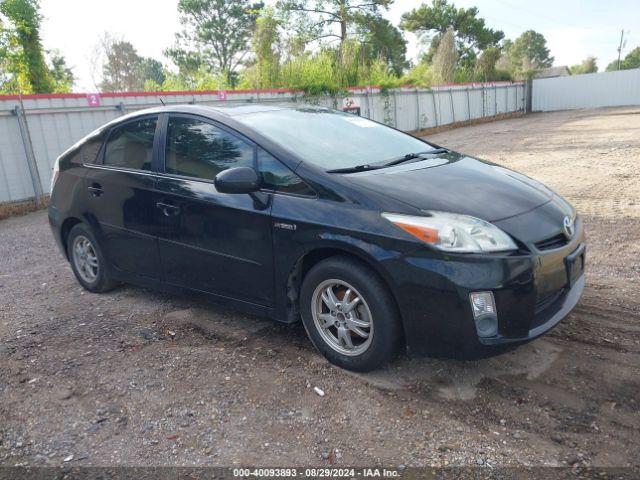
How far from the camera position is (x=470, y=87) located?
2938 cm

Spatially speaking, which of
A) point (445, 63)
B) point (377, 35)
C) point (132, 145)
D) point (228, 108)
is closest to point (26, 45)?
point (132, 145)

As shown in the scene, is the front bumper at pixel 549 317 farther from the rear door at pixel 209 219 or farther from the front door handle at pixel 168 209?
the front door handle at pixel 168 209

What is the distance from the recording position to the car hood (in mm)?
3102

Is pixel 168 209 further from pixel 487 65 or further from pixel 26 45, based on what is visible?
pixel 487 65

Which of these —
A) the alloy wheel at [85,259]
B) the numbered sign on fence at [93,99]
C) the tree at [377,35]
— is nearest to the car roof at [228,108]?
the alloy wheel at [85,259]

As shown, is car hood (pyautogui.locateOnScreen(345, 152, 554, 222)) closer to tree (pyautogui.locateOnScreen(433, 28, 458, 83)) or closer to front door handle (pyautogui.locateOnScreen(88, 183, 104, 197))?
front door handle (pyautogui.locateOnScreen(88, 183, 104, 197))

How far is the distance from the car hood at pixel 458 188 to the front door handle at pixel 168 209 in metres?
1.41

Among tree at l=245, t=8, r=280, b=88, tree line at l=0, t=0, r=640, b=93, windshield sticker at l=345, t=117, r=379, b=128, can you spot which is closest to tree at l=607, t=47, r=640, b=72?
tree line at l=0, t=0, r=640, b=93

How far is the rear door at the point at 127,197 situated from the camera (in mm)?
4262

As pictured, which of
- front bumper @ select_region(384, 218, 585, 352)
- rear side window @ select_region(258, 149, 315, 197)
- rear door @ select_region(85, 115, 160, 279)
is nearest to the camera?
front bumper @ select_region(384, 218, 585, 352)

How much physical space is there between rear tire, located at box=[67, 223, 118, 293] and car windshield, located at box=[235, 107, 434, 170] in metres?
2.00

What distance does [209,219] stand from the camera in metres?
3.78

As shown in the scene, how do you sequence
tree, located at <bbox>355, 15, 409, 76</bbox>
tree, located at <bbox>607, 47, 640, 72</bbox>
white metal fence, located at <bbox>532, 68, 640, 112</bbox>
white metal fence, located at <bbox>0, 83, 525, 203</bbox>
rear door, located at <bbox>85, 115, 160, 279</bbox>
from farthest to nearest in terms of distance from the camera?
tree, located at <bbox>607, 47, 640, 72</bbox>, white metal fence, located at <bbox>532, 68, 640, 112</bbox>, tree, located at <bbox>355, 15, 409, 76</bbox>, white metal fence, located at <bbox>0, 83, 525, 203</bbox>, rear door, located at <bbox>85, 115, 160, 279</bbox>

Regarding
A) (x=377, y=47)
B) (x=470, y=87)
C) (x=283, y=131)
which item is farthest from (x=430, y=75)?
(x=283, y=131)
